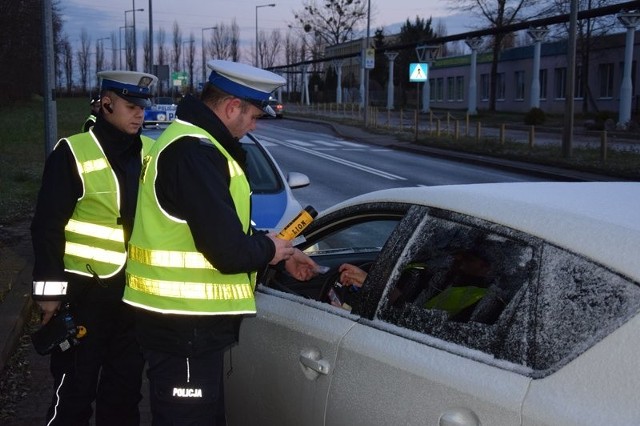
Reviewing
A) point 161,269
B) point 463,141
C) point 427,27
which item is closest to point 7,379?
point 161,269

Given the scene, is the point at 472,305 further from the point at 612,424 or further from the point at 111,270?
the point at 111,270

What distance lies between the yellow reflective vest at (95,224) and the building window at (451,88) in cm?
7327

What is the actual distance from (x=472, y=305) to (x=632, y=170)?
18.2m

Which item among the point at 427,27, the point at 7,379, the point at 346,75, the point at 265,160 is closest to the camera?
the point at 7,379

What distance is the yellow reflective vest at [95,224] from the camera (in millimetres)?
3602

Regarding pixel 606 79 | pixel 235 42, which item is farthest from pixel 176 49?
pixel 606 79

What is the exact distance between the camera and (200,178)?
8.52ft

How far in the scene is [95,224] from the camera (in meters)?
3.64

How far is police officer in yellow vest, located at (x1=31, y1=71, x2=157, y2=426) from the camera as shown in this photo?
347 centimetres

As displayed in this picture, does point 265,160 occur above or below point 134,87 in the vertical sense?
below

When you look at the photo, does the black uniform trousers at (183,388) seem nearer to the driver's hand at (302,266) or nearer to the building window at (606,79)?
the driver's hand at (302,266)

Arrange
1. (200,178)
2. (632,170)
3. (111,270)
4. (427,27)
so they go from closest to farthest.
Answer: (200,178)
(111,270)
(632,170)
(427,27)

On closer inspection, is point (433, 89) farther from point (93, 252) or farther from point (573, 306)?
point (573, 306)

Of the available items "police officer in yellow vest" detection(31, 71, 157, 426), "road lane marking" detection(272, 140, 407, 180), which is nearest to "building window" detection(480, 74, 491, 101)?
"road lane marking" detection(272, 140, 407, 180)
